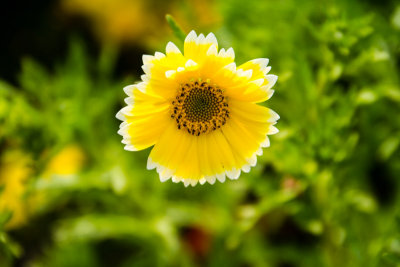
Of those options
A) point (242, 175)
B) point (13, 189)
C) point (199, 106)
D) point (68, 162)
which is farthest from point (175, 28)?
point (13, 189)

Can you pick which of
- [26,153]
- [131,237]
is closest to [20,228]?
[131,237]

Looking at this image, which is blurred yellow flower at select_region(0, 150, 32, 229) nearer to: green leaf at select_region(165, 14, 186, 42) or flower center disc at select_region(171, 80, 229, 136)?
flower center disc at select_region(171, 80, 229, 136)

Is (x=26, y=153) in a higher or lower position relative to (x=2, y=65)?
lower

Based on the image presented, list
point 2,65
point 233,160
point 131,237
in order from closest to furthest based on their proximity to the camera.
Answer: point 233,160
point 131,237
point 2,65

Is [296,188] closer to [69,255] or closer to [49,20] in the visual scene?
[69,255]

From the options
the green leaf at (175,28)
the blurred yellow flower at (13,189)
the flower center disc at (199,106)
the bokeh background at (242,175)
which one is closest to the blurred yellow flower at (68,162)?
the bokeh background at (242,175)

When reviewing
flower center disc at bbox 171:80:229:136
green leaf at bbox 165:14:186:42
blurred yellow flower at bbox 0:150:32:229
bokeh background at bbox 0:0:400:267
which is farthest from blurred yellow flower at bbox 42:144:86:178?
green leaf at bbox 165:14:186:42

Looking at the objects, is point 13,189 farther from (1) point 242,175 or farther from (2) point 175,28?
(2) point 175,28
